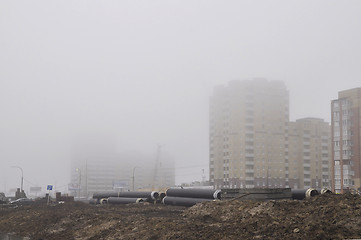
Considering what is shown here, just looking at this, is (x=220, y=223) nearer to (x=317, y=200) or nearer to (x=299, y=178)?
(x=317, y=200)

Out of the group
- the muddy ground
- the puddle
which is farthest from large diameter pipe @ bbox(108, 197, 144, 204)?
the puddle

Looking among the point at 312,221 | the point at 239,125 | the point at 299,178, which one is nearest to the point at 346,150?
the point at 299,178

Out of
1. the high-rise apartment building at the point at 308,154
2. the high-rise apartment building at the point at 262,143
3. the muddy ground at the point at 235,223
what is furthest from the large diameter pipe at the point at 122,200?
the high-rise apartment building at the point at 308,154

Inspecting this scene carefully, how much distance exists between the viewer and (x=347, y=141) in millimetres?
104875

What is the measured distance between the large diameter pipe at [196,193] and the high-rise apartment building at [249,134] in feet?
177

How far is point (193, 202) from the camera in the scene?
39875 millimetres

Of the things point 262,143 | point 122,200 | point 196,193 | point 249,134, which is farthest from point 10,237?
point 262,143

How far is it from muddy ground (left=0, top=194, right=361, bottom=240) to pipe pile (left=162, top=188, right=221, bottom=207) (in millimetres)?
→ 5945

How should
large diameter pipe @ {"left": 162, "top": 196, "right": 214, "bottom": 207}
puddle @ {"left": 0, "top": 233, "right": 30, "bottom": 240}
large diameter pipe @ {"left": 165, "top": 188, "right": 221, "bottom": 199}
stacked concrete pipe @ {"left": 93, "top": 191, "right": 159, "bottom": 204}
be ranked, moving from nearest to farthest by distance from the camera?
puddle @ {"left": 0, "top": 233, "right": 30, "bottom": 240}
large diameter pipe @ {"left": 165, "top": 188, "right": 221, "bottom": 199}
large diameter pipe @ {"left": 162, "top": 196, "right": 214, "bottom": 207}
stacked concrete pipe @ {"left": 93, "top": 191, "right": 159, "bottom": 204}

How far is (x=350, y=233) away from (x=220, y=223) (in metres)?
8.82

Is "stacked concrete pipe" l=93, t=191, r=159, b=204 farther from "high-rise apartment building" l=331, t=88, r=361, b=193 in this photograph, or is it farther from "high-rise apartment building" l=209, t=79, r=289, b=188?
"high-rise apartment building" l=331, t=88, r=361, b=193

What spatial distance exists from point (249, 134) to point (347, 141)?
28882mm

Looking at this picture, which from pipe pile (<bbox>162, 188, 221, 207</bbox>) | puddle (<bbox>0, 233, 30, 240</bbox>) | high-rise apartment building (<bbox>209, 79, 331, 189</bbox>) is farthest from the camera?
high-rise apartment building (<bbox>209, 79, 331, 189</bbox>)

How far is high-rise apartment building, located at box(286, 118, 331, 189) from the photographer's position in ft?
397
